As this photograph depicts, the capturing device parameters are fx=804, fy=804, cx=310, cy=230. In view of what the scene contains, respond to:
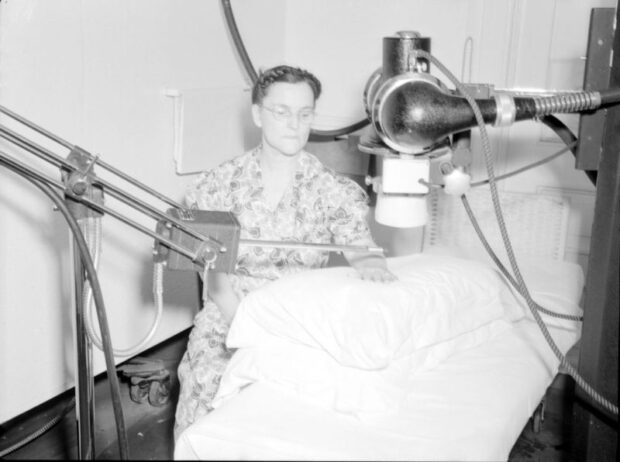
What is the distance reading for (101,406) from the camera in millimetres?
2500

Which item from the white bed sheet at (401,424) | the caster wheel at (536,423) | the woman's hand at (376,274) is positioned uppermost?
the woman's hand at (376,274)

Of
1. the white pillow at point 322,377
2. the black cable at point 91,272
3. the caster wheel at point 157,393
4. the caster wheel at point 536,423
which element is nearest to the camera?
the black cable at point 91,272

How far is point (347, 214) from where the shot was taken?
2.01 metres

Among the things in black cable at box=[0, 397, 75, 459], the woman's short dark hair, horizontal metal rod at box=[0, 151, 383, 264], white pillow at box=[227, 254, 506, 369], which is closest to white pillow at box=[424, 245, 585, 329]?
white pillow at box=[227, 254, 506, 369]

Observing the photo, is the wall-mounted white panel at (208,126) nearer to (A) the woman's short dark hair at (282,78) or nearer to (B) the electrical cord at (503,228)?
(A) the woman's short dark hair at (282,78)

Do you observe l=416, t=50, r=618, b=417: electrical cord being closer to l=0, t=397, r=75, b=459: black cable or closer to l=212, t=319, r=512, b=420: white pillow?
l=212, t=319, r=512, b=420: white pillow

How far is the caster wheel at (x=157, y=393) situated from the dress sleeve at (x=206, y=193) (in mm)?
775

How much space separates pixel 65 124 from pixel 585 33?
168 centimetres

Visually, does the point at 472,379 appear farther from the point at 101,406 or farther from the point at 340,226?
the point at 101,406

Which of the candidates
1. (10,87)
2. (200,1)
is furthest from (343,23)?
(10,87)

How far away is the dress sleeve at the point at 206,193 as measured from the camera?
2.01 meters

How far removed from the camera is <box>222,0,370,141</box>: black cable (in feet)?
9.52

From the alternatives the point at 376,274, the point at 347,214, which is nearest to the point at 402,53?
the point at 376,274

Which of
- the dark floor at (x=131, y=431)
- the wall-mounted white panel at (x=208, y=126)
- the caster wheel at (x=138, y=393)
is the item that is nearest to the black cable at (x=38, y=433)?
the dark floor at (x=131, y=431)
